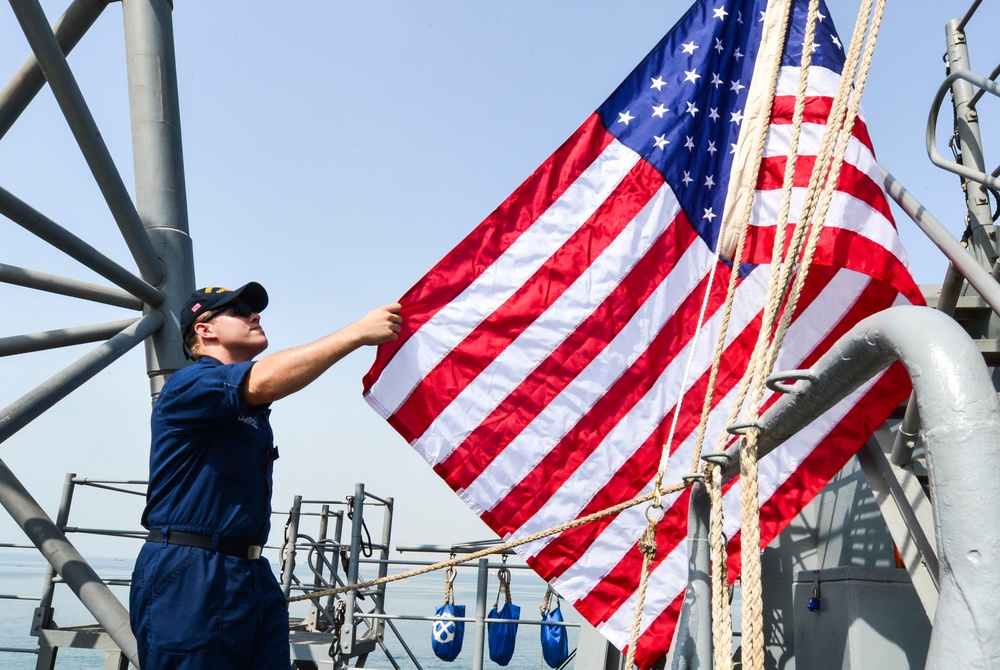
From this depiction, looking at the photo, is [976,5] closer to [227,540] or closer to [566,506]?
[566,506]

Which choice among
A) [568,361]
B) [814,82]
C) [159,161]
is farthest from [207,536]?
[814,82]

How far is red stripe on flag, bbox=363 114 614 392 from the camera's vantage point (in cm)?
332

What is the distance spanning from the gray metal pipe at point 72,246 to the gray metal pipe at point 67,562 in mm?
947

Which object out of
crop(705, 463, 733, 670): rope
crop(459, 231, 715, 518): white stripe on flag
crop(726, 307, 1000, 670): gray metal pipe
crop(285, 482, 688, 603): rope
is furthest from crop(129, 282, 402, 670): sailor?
crop(726, 307, 1000, 670): gray metal pipe

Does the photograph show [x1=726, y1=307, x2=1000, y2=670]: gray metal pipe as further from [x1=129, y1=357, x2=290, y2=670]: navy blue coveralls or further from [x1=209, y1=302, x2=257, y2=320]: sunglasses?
[x1=209, y1=302, x2=257, y2=320]: sunglasses

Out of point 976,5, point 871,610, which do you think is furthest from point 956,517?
point 976,5

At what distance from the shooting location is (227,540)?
2346 mm

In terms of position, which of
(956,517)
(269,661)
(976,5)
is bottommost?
(269,661)

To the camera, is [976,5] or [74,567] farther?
[976,5]

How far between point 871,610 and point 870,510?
2.27ft

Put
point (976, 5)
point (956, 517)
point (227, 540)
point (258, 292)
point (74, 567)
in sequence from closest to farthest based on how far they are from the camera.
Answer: point (956, 517) < point (227, 540) < point (258, 292) < point (74, 567) < point (976, 5)

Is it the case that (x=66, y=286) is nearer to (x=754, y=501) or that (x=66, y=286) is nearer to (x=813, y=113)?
(x=813, y=113)

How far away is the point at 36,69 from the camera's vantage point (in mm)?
3994

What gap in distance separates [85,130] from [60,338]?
1.04 meters
